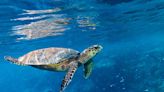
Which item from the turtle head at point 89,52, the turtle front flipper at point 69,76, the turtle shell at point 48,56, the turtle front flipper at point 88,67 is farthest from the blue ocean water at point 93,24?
the turtle front flipper at point 69,76

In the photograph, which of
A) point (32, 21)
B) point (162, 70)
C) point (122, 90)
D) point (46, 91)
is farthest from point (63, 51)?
point (46, 91)

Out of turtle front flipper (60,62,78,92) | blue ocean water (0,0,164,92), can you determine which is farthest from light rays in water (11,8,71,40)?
turtle front flipper (60,62,78,92)

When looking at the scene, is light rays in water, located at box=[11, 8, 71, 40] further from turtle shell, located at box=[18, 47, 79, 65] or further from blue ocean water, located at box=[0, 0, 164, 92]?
turtle shell, located at box=[18, 47, 79, 65]

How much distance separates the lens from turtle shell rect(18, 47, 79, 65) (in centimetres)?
588

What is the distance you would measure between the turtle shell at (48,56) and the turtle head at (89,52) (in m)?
0.21

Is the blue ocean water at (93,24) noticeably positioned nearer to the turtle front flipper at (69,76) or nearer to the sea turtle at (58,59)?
the sea turtle at (58,59)

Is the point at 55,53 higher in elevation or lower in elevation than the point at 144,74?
higher

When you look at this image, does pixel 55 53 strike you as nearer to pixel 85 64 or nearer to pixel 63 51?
pixel 63 51

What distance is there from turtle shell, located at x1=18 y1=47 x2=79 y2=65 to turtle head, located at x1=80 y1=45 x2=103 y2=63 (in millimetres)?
208

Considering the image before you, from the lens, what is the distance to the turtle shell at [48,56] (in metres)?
5.88

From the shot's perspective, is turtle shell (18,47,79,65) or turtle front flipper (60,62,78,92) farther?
turtle shell (18,47,79,65)

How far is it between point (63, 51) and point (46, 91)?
32.8 meters

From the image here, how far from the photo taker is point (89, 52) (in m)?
5.92

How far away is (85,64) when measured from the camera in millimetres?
6484
